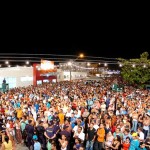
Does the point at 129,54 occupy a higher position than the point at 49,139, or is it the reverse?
the point at 129,54

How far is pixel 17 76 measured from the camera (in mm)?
44750

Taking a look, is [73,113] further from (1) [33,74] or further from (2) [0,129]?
(1) [33,74]

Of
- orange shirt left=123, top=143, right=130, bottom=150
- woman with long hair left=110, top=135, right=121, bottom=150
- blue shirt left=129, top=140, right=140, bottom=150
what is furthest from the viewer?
woman with long hair left=110, top=135, right=121, bottom=150

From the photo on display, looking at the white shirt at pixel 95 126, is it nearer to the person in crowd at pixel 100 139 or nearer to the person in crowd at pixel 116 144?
the person in crowd at pixel 100 139

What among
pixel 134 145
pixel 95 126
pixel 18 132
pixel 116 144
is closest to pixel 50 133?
pixel 95 126

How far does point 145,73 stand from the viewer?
37.6 meters

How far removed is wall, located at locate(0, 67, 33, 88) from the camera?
42.4 metres

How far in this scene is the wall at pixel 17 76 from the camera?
42.4 m

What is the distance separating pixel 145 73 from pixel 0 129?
2859 centimetres

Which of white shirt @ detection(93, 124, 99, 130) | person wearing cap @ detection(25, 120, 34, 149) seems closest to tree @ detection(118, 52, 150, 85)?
white shirt @ detection(93, 124, 99, 130)

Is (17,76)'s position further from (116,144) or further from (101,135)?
(116,144)

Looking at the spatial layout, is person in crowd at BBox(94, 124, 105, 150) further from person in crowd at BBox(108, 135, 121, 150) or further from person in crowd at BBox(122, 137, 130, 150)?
person in crowd at BBox(122, 137, 130, 150)

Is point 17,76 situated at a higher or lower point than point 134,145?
higher

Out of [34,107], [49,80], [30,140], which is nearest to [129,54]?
[49,80]
